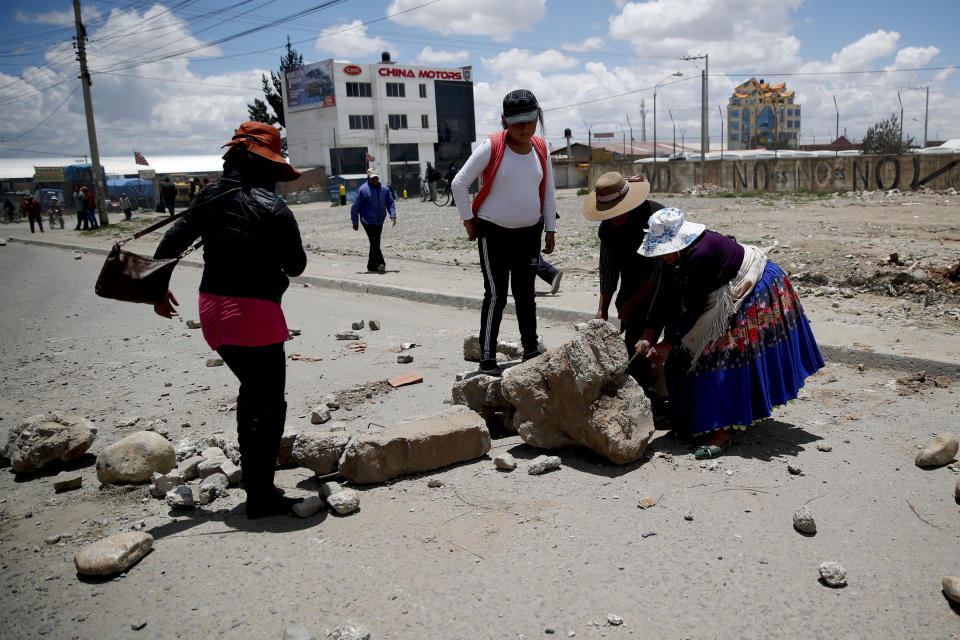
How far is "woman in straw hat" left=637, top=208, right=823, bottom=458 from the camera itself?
11.5 ft

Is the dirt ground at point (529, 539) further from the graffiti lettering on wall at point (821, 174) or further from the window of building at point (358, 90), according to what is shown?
the window of building at point (358, 90)

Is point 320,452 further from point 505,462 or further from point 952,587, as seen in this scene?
point 952,587

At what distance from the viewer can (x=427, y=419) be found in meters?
3.67

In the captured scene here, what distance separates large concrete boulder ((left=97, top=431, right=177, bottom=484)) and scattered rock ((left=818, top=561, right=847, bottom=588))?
3191 mm

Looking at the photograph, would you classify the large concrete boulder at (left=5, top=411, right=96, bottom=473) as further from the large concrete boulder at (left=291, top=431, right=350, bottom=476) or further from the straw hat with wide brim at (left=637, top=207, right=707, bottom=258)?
the straw hat with wide brim at (left=637, top=207, right=707, bottom=258)

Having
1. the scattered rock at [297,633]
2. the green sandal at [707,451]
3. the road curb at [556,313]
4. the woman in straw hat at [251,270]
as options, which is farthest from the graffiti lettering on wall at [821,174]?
the scattered rock at [297,633]

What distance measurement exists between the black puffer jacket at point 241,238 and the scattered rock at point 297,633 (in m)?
1.37

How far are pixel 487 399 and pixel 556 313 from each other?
11.2 ft

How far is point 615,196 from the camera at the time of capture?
407cm

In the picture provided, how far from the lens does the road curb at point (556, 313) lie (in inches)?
191

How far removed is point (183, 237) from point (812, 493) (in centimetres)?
305

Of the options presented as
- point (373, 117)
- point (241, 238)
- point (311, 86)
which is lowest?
point (241, 238)

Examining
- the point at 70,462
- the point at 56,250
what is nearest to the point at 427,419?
the point at 70,462

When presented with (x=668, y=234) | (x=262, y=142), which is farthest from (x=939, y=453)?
(x=262, y=142)
